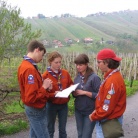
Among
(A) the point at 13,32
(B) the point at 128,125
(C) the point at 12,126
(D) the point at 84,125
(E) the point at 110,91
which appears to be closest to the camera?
(E) the point at 110,91

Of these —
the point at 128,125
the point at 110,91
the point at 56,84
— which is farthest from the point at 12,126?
the point at 110,91

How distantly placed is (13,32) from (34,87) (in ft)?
33.6

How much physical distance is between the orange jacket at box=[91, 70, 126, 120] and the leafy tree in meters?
8.74

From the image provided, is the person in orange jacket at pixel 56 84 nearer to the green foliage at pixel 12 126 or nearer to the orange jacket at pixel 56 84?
the orange jacket at pixel 56 84

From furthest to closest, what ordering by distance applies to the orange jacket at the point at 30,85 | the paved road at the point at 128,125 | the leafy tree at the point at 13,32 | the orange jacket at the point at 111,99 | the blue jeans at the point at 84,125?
the leafy tree at the point at 13,32
the paved road at the point at 128,125
the blue jeans at the point at 84,125
the orange jacket at the point at 30,85
the orange jacket at the point at 111,99

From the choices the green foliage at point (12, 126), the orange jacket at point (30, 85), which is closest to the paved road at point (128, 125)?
the green foliage at point (12, 126)

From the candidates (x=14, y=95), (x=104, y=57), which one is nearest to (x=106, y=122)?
(x=104, y=57)

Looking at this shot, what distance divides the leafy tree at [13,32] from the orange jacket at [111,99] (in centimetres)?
874

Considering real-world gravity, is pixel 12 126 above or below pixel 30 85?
below

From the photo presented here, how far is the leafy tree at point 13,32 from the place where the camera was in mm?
12034

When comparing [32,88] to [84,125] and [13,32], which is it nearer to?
[84,125]

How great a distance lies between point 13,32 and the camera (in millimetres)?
12812

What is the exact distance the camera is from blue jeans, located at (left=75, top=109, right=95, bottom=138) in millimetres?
3738

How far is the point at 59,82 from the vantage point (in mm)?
3850
